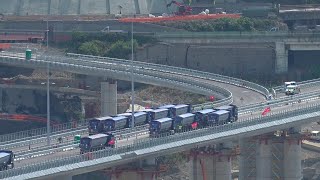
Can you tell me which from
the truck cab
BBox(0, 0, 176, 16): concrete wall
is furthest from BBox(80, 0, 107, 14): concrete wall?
the truck cab

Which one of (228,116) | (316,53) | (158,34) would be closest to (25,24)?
(158,34)

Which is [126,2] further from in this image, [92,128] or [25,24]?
[92,128]

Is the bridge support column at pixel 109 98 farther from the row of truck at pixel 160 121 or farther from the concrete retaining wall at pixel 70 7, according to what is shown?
the concrete retaining wall at pixel 70 7

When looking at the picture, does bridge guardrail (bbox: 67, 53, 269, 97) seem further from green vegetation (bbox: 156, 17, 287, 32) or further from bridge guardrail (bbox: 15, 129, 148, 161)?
bridge guardrail (bbox: 15, 129, 148, 161)

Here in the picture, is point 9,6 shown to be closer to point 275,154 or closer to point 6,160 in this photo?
point 275,154

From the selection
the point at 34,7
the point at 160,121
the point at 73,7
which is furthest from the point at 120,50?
the point at 160,121

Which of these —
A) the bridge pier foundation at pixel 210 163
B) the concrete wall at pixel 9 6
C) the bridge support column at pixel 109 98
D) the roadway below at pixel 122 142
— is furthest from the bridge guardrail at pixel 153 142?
the concrete wall at pixel 9 6
